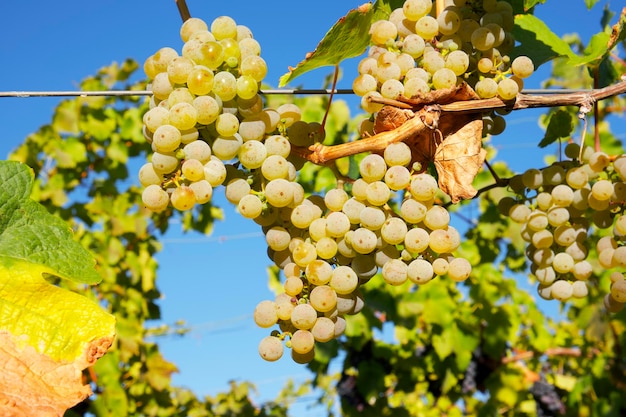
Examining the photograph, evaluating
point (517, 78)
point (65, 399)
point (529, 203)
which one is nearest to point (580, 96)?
point (517, 78)

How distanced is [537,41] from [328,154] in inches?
23.9

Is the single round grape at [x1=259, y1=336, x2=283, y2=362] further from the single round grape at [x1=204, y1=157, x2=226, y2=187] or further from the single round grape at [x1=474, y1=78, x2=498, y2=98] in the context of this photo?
the single round grape at [x1=474, y1=78, x2=498, y2=98]

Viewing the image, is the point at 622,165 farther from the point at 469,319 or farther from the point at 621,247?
the point at 469,319

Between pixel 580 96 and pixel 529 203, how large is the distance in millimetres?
278

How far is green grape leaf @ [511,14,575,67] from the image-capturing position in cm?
118

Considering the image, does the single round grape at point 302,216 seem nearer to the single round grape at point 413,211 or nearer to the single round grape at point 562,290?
the single round grape at point 413,211

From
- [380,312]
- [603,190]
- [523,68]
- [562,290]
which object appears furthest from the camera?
[380,312]

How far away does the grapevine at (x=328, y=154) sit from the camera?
805 millimetres

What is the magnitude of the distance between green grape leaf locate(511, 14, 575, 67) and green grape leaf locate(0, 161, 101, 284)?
0.90m

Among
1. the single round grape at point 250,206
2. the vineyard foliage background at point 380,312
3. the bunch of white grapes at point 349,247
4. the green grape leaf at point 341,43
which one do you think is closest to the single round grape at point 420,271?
the bunch of white grapes at point 349,247

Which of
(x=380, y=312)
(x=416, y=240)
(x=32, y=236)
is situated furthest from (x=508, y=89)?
(x=380, y=312)

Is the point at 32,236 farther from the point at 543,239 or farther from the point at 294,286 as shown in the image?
the point at 543,239

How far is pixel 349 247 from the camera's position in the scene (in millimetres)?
826

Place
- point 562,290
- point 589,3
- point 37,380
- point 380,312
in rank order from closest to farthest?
point 37,380 → point 562,290 → point 589,3 → point 380,312
